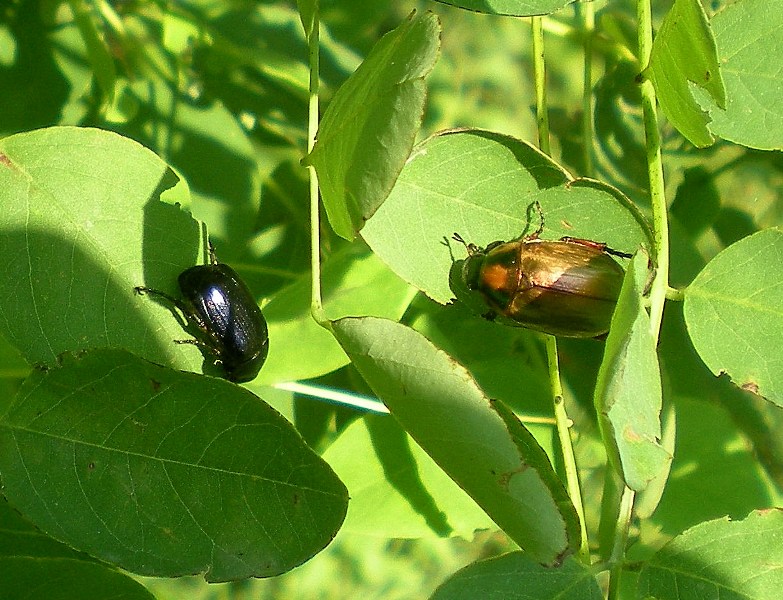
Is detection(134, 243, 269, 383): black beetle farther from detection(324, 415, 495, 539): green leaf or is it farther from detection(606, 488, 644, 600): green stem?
detection(606, 488, 644, 600): green stem

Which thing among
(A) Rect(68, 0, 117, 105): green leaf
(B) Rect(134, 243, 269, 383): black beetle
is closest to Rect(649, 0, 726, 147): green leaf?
(B) Rect(134, 243, 269, 383): black beetle

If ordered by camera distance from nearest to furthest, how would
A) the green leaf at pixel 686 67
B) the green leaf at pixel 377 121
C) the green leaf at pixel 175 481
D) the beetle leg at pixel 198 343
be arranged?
the green leaf at pixel 377 121 → the green leaf at pixel 686 67 → the green leaf at pixel 175 481 → the beetle leg at pixel 198 343

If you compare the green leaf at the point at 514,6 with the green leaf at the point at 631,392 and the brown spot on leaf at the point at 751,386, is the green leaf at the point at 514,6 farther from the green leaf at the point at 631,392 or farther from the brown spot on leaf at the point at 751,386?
the brown spot on leaf at the point at 751,386

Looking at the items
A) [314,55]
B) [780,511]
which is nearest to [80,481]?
[314,55]

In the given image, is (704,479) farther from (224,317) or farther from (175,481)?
(175,481)

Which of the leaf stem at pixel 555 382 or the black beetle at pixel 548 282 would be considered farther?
the black beetle at pixel 548 282

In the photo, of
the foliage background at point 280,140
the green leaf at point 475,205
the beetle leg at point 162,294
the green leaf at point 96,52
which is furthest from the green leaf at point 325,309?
the green leaf at point 96,52
